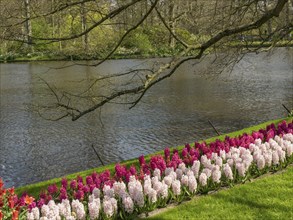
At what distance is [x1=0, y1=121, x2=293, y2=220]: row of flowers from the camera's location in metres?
5.45

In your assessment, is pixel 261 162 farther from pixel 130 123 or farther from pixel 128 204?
pixel 130 123

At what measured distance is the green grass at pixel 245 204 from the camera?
572cm

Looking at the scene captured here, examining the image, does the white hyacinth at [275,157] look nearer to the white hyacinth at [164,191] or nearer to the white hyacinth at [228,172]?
the white hyacinth at [228,172]

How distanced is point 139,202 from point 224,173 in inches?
67.0

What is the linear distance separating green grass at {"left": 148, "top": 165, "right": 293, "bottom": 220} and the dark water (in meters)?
2.63

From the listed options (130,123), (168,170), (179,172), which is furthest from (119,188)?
(130,123)

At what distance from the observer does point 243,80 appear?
27953 millimetres

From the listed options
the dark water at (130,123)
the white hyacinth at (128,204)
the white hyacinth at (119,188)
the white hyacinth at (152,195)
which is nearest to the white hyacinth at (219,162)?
the white hyacinth at (152,195)

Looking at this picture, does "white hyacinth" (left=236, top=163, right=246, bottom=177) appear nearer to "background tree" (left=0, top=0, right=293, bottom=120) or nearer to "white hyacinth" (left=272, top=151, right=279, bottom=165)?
"white hyacinth" (left=272, top=151, right=279, bottom=165)

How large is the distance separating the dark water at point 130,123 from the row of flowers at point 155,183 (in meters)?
1.65

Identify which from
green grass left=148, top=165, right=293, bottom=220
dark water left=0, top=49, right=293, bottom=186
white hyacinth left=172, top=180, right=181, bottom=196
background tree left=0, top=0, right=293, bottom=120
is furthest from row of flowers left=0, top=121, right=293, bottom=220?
dark water left=0, top=49, right=293, bottom=186

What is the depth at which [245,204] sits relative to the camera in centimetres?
607

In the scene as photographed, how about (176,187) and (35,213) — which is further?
(176,187)

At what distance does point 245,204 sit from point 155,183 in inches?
53.8
